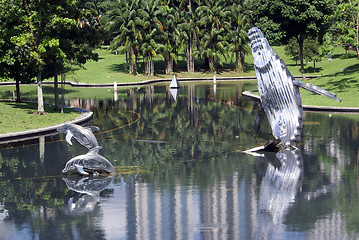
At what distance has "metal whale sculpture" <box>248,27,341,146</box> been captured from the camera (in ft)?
72.3

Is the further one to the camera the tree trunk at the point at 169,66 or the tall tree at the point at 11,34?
the tree trunk at the point at 169,66

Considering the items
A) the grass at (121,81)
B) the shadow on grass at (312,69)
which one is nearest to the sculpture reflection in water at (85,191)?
the grass at (121,81)

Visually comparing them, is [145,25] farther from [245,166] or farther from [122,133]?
[245,166]

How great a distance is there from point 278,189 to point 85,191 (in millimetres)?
5873

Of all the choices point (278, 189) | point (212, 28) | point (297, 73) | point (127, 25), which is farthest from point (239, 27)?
point (278, 189)

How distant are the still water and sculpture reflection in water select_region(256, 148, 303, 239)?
0.09ft

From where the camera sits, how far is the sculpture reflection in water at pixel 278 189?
12.9 meters

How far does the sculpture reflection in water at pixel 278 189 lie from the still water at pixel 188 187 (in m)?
0.03

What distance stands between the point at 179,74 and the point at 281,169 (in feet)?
193

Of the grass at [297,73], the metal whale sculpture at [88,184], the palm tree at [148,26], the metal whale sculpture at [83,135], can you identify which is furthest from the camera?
the palm tree at [148,26]

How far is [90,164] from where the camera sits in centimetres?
1806

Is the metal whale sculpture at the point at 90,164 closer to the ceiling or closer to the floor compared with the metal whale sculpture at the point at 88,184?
closer to the ceiling

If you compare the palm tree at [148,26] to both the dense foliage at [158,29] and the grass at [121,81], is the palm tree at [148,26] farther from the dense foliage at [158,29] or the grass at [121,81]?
the grass at [121,81]

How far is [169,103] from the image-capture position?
133 feet
